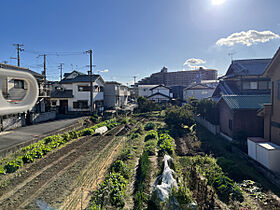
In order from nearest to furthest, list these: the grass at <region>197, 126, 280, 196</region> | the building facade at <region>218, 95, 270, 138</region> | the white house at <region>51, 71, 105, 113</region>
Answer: the grass at <region>197, 126, 280, 196</region>, the building facade at <region>218, 95, 270, 138</region>, the white house at <region>51, 71, 105, 113</region>

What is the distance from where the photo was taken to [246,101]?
13594 millimetres

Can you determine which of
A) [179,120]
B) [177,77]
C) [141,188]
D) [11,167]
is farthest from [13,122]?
[177,77]

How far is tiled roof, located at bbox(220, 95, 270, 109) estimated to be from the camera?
42.6 ft

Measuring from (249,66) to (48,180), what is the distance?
80.9 ft

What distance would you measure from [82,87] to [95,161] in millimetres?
21646

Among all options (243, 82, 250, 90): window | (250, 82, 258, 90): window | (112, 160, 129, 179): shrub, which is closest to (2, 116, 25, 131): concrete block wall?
(112, 160, 129, 179): shrub

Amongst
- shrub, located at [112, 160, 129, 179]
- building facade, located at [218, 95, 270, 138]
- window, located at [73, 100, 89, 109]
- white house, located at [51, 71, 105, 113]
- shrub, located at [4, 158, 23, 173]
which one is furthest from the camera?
window, located at [73, 100, 89, 109]

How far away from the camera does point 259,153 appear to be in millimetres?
9422

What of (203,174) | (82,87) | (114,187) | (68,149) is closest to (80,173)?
(114,187)

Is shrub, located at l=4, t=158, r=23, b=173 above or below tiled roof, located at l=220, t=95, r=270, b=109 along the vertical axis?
below

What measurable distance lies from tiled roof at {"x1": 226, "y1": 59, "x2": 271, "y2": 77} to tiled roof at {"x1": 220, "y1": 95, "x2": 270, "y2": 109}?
757cm

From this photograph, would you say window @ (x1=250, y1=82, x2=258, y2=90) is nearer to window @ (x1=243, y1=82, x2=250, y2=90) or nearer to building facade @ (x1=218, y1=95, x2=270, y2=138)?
window @ (x1=243, y1=82, x2=250, y2=90)

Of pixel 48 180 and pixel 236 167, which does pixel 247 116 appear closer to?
pixel 236 167

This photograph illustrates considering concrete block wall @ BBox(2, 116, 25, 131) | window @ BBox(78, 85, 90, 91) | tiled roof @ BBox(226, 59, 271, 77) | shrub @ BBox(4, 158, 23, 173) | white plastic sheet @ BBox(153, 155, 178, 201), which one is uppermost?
tiled roof @ BBox(226, 59, 271, 77)
